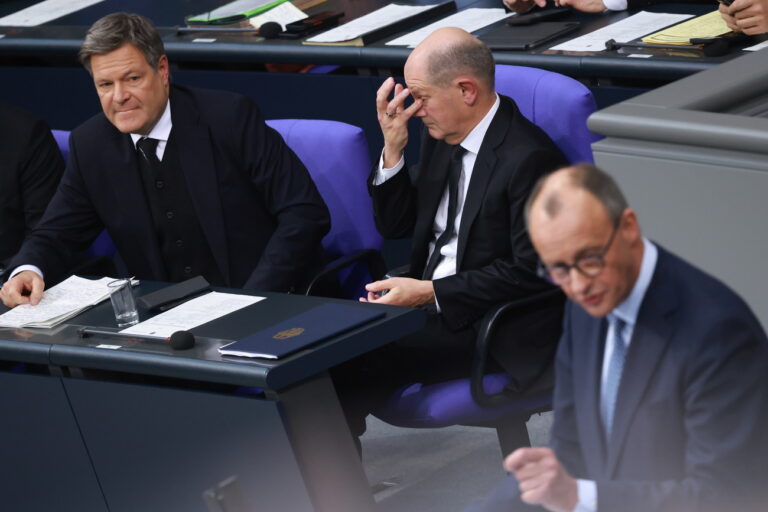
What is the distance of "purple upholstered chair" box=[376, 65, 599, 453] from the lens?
3.01 metres

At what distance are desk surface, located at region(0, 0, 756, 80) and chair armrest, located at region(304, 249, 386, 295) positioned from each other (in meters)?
0.91

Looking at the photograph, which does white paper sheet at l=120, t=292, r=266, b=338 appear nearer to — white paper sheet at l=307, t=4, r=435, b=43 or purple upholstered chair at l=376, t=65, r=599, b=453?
purple upholstered chair at l=376, t=65, r=599, b=453

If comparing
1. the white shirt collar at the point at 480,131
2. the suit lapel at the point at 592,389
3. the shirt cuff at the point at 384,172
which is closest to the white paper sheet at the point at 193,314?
the shirt cuff at the point at 384,172

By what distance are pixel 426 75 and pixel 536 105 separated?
304 millimetres

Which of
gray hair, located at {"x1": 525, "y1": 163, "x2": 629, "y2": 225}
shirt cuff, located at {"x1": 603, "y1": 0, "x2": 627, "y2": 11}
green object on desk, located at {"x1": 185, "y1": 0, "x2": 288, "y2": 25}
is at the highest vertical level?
green object on desk, located at {"x1": 185, "y1": 0, "x2": 288, "y2": 25}

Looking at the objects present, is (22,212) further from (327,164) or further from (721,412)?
(721,412)

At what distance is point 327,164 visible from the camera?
11.6ft

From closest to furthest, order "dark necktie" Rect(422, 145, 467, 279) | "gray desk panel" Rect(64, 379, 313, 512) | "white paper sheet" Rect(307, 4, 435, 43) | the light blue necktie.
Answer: the light blue necktie
"gray desk panel" Rect(64, 379, 313, 512)
"dark necktie" Rect(422, 145, 467, 279)
"white paper sheet" Rect(307, 4, 435, 43)

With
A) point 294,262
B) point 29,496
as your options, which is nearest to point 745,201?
point 294,262

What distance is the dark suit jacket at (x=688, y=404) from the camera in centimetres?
182

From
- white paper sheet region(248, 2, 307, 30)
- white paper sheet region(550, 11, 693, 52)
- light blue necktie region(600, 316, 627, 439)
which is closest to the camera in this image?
light blue necktie region(600, 316, 627, 439)

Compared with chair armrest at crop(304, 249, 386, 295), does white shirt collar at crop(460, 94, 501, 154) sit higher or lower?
higher

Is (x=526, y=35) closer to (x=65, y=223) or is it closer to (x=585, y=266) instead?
(x=65, y=223)

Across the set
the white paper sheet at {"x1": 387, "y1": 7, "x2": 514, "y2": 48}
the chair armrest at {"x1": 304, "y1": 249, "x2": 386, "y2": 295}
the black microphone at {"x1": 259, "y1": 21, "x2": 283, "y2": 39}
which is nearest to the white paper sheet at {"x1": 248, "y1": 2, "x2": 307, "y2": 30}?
the black microphone at {"x1": 259, "y1": 21, "x2": 283, "y2": 39}
